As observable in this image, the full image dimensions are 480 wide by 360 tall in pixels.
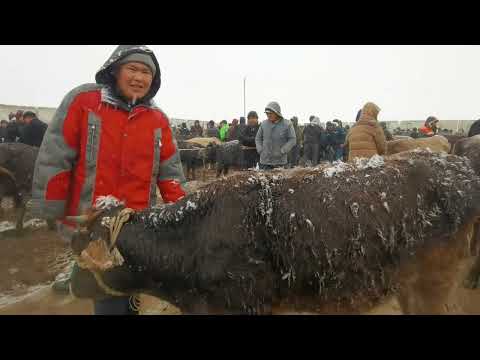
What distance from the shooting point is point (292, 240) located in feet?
7.78

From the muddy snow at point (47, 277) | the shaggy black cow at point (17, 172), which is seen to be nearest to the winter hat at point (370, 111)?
the muddy snow at point (47, 277)

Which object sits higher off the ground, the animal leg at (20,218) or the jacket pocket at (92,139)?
the jacket pocket at (92,139)

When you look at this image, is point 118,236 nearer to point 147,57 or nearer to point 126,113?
point 126,113

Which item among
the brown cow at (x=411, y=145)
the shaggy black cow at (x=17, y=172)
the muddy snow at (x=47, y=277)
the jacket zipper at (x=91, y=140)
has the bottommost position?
the muddy snow at (x=47, y=277)

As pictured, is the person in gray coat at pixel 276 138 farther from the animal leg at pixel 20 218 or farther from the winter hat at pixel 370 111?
the animal leg at pixel 20 218

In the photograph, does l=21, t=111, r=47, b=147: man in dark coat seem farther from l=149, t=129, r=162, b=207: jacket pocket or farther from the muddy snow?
l=149, t=129, r=162, b=207: jacket pocket

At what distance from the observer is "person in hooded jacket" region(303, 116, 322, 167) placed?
14.0 m

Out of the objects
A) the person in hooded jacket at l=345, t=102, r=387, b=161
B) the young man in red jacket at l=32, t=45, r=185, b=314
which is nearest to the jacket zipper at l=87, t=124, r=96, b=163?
the young man in red jacket at l=32, t=45, r=185, b=314

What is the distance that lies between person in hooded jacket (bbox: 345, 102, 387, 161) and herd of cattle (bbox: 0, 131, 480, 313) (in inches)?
115

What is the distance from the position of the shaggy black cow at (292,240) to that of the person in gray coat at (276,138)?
13.4 feet

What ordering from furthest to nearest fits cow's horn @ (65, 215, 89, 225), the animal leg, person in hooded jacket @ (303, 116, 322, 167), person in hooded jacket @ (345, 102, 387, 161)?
1. person in hooded jacket @ (303, 116, 322, 167)
2. the animal leg
3. person in hooded jacket @ (345, 102, 387, 161)
4. cow's horn @ (65, 215, 89, 225)

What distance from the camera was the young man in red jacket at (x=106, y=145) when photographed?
91.0 inches

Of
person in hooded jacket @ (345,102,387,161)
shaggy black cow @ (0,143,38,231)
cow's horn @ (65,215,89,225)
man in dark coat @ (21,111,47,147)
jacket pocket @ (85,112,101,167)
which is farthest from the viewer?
man in dark coat @ (21,111,47,147)

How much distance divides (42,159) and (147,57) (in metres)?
1.06
